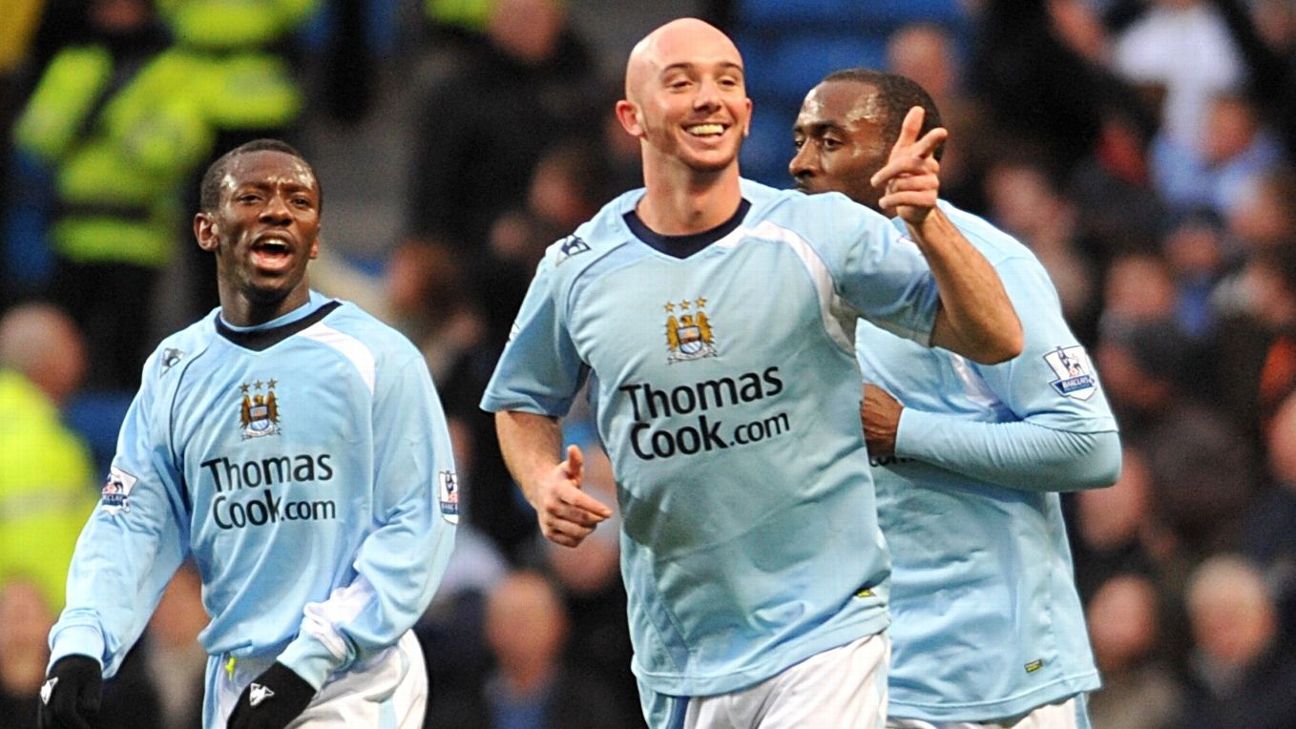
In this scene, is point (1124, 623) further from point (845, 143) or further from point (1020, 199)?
→ point (845, 143)

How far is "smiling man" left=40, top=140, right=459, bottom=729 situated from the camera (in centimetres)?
548

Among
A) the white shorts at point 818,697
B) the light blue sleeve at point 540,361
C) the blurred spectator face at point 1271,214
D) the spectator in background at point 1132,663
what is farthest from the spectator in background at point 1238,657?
the light blue sleeve at point 540,361

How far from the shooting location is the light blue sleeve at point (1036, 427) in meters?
5.61

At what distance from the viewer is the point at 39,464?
10.0 metres

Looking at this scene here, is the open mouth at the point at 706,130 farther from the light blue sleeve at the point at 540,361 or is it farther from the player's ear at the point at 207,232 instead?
the player's ear at the point at 207,232

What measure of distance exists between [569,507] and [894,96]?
56.2 inches

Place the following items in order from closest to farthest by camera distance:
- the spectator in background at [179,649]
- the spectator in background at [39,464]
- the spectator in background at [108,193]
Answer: the spectator in background at [179,649], the spectator in background at [39,464], the spectator in background at [108,193]

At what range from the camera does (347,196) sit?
13.5m

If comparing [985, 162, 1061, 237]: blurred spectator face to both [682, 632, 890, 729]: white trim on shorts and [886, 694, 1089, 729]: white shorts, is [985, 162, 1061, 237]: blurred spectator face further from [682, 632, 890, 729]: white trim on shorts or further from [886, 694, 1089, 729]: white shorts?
[682, 632, 890, 729]: white trim on shorts

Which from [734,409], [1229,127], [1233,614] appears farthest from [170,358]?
[1229,127]

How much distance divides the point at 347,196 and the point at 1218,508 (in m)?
5.85

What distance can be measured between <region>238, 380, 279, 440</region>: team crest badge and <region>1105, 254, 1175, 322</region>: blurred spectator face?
16.1ft

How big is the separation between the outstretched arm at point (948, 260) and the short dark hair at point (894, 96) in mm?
909

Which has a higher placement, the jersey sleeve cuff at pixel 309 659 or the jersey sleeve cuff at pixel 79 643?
the jersey sleeve cuff at pixel 79 643
